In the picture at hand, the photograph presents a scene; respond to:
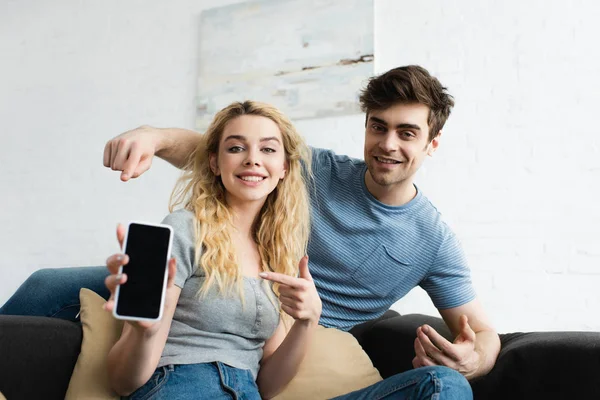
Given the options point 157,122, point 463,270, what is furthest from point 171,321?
point 157,122

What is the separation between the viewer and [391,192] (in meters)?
1.83

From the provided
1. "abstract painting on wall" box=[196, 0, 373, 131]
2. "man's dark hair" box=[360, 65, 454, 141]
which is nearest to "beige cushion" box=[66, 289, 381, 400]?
"man's dark hair" box=[360, 65, 454, 141]

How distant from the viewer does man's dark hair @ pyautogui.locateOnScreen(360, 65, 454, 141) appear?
5.91ft

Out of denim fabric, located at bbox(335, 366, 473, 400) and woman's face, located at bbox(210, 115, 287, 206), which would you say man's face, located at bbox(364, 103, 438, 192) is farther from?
denim fabric, located at bbox(335, 366, 473, 400)

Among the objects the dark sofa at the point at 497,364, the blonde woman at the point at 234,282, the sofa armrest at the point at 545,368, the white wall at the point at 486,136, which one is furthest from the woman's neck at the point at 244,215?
the white wall at the point at 486,136

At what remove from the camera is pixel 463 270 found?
72.0 inches

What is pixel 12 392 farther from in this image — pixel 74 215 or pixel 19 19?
pixel 19 19

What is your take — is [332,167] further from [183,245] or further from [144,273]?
[144,273]

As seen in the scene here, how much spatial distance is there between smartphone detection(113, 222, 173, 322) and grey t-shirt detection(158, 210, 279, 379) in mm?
314

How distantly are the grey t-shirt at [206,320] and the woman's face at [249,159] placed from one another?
0.16 m

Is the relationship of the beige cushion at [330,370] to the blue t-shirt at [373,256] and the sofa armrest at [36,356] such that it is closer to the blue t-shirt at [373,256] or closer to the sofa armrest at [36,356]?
the blue t-shirt at [373,256]

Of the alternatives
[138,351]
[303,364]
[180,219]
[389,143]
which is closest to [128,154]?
[180,219]

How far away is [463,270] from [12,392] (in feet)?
4.12

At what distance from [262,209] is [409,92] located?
1.93 ft
